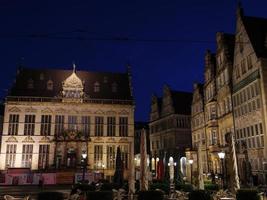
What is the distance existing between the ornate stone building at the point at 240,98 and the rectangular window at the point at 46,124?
22086 mm

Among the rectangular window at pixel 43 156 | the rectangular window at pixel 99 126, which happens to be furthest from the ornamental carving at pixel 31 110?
the rectangular window at pixel 99 126

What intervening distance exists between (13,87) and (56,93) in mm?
6598

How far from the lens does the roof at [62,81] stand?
A: 46969 mm

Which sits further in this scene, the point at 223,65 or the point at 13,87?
the point at 13,87

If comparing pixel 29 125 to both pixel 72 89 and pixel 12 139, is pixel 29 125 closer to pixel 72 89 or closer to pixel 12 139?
pixel 12 139

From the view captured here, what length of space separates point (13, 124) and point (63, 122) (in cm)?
725

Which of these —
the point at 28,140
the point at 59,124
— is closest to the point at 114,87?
the point at 59,124

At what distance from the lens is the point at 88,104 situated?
4662 centimetres

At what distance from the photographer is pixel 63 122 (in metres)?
45.4

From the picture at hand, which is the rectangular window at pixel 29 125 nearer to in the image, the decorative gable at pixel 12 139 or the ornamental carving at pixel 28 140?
the ornamental carving at pixel 28 140

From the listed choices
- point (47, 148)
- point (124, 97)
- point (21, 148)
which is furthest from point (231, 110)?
point (21, 148)

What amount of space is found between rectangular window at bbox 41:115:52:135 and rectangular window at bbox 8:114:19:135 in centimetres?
362

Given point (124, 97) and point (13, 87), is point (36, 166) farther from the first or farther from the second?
point (124, 97)


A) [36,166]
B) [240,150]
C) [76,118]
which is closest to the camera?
[240,150]
